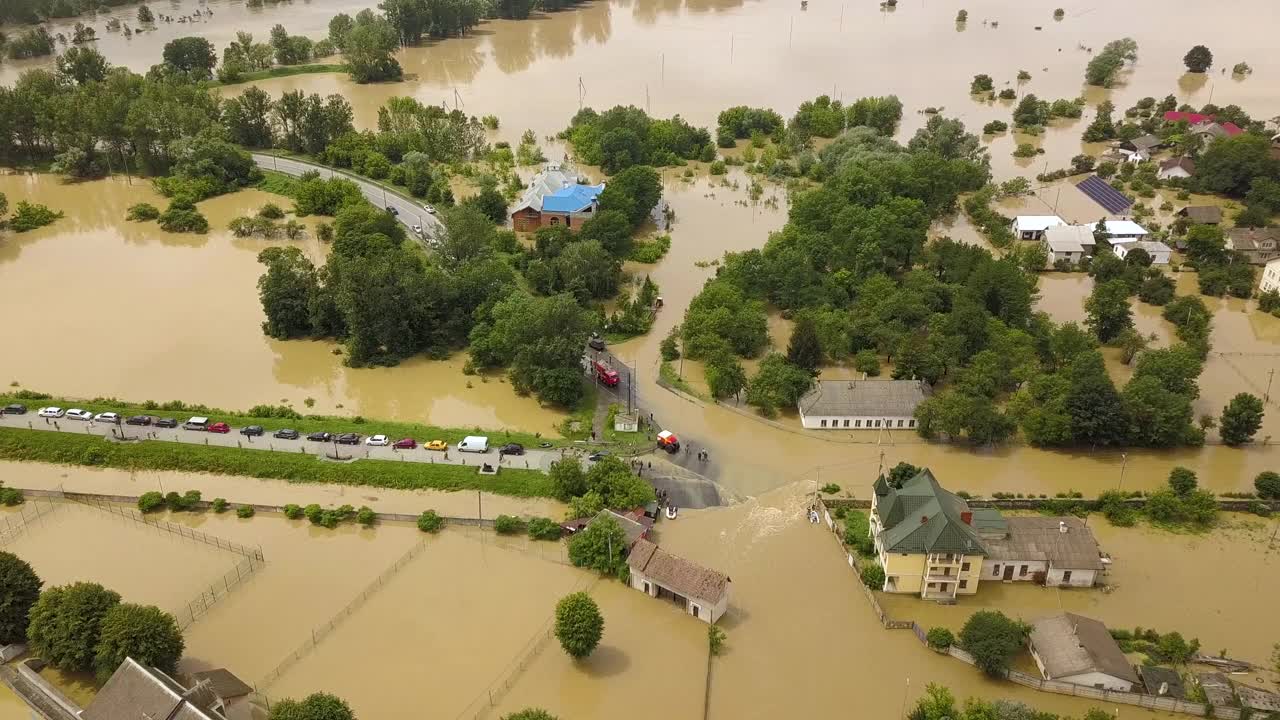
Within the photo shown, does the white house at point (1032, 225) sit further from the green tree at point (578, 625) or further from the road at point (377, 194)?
the green tree at point (578, 625)

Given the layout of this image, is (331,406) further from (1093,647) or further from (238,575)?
(1093,647)

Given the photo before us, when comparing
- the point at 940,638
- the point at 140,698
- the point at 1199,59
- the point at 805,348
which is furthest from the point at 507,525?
the point at 1199,59

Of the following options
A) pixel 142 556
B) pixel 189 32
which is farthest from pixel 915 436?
pixel 189 32

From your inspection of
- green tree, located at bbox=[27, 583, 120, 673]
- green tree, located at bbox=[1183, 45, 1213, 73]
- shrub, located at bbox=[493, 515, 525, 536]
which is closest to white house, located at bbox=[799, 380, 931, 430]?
shrub, located at bbox=[493, 515, 525, 536]

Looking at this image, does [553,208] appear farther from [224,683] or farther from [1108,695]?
[1108,695]

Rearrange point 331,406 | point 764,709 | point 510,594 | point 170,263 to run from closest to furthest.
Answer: point 764,709 < point 510,594 < point 331,406 < point 170,263

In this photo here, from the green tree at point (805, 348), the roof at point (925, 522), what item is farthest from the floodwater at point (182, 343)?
the roof at point (925, 522)

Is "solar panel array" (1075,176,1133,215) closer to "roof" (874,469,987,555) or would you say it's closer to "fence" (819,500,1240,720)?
"roof" (874,469,987,555)
